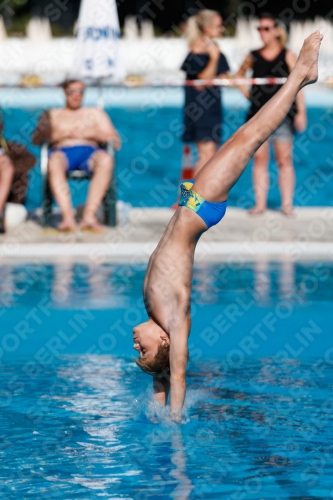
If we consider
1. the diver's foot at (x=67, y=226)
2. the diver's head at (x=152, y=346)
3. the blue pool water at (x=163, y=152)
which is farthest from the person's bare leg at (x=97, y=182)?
the diver's head at (x=152, y=346)

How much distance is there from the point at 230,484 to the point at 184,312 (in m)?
0.91

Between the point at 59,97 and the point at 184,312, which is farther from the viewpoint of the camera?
the point at 59,97

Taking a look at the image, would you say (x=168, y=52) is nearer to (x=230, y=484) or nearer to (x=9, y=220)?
(x=9, y=220)

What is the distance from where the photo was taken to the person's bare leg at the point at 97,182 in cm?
920

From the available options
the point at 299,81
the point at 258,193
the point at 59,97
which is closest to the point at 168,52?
the point at 59,97

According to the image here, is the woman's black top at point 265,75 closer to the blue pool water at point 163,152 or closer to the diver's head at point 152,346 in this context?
the blue pool water at point 163,152

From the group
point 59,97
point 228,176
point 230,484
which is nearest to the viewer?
point 230,484

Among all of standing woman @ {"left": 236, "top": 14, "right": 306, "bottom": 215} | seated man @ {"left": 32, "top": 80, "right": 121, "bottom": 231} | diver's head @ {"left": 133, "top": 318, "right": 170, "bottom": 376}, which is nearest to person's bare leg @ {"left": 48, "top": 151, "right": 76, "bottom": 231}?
seated man @ {"left": 32, "top": 80, "right": 121, "bottom": 231}

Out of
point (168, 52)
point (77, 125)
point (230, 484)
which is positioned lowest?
point (230, 484)

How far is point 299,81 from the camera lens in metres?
4.98

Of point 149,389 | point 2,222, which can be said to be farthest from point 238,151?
point 2,222

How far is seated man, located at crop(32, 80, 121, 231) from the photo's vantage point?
360 inches

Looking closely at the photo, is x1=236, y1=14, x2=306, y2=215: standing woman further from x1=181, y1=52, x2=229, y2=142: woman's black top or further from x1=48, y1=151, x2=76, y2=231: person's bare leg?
x1=48, y1=151, x2=76, y2=231: person's bare leg

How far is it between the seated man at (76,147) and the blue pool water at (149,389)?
948mm
